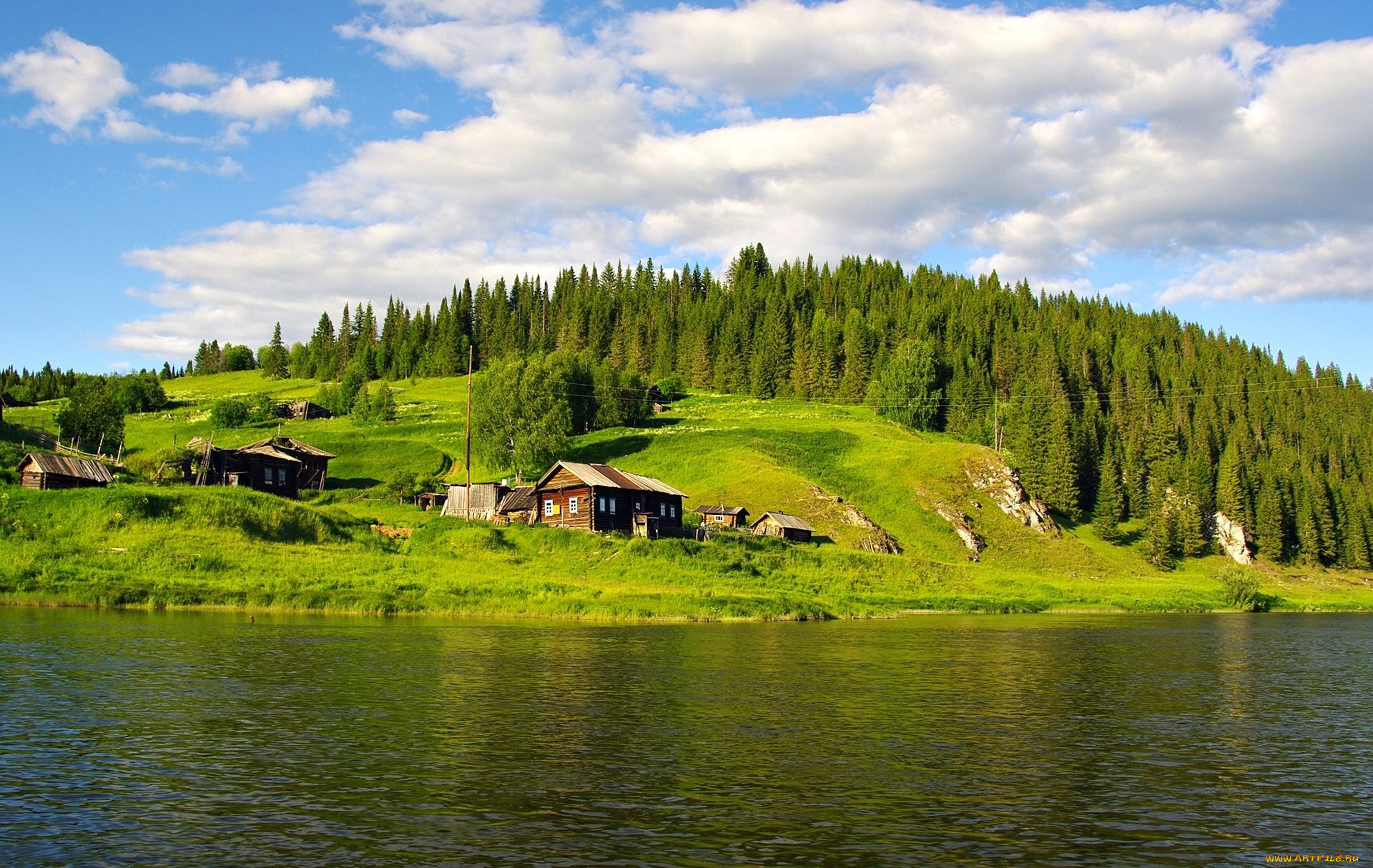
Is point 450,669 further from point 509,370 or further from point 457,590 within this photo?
point 509,370

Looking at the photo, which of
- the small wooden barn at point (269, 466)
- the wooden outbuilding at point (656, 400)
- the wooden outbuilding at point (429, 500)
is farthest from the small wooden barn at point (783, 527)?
the wooden outbuilding at point (656, 400)

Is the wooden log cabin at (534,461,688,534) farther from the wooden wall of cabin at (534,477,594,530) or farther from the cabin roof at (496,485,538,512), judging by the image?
the cabin roof at (496,485,538,512)

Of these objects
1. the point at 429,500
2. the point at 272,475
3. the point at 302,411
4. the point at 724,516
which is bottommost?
the point at 724,516

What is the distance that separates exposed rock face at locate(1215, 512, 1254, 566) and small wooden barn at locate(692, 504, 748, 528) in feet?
217

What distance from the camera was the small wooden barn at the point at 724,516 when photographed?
92.4 meters

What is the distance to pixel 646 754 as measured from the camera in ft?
65.2

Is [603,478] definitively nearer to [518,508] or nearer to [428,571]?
[518,508]

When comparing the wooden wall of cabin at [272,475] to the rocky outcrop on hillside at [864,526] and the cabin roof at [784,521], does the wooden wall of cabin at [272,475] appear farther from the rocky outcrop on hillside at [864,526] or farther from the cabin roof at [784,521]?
the rocky outcrop on hillside at [864,526]

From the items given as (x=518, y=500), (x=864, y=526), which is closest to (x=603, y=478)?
(x=518, y=500)

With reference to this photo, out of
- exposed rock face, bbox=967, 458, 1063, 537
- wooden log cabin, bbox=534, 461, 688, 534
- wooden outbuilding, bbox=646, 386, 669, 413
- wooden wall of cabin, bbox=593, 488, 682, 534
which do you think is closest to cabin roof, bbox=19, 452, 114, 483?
wooden log cabin, bbox=534, 461, 688, 534

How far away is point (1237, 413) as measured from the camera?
165 metres

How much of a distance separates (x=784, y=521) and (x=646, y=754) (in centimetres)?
6922

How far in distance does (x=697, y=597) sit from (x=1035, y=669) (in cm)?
2384

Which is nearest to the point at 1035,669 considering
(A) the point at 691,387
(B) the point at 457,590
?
(B) the point at 457,590
